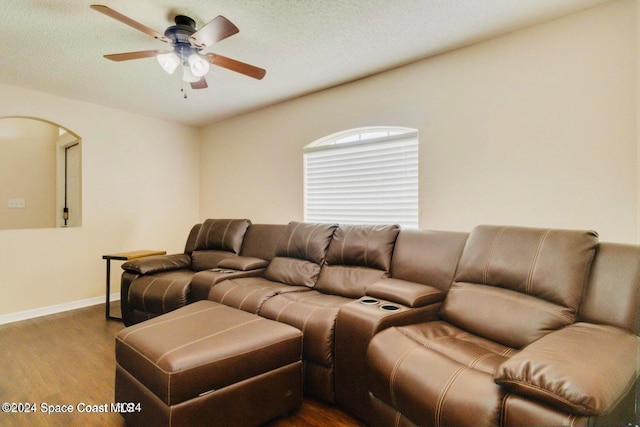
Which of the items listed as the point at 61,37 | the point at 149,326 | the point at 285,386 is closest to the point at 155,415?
the point at 149,326

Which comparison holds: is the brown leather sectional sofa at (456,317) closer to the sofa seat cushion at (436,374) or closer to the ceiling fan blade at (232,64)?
the sofa seat cushion at (436,374)

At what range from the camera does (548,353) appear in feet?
3.67

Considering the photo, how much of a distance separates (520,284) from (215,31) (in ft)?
7.41

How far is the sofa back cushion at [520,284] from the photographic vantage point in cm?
151

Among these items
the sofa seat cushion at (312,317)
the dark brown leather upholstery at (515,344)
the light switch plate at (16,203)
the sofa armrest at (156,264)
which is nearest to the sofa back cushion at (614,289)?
the dark brown leather upholstery at (515,344)

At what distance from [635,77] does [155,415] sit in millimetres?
3170

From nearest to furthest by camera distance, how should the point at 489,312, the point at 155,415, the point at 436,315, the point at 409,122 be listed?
1. the point at 155,415
2. the point at 489,312
3. the point at 436,315
4. the point at 409,122

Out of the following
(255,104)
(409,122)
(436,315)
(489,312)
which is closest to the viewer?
(489,312)

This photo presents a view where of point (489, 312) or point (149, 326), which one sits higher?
point (489, 312)

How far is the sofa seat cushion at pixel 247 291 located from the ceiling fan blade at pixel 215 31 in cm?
179

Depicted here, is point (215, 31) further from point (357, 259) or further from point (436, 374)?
point (436, 374)

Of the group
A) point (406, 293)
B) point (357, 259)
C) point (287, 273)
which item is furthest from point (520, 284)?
point (287, 273)

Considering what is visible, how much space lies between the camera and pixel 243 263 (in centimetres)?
304

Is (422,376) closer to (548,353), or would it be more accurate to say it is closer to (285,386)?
(548,353)
